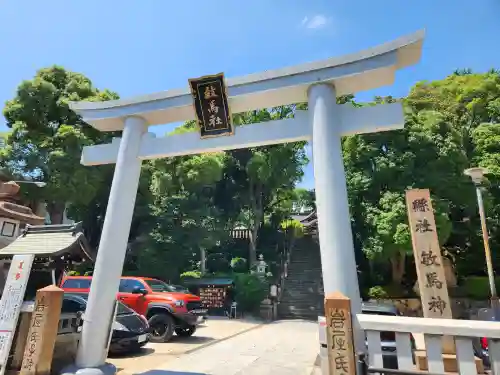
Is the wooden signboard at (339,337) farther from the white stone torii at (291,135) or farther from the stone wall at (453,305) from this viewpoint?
the stone wall at (453,305)

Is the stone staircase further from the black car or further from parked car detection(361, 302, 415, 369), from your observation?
the black car

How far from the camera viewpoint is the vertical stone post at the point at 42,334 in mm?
5715

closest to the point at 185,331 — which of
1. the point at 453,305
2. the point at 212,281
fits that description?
the point at 212,281

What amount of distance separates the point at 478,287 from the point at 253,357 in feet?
46.9

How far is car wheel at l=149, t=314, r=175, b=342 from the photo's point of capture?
10.5m

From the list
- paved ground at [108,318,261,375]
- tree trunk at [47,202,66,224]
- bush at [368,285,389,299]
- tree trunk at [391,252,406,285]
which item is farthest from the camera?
tree trunk at [391,252,406,285]

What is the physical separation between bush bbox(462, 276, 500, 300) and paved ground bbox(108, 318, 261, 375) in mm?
10900

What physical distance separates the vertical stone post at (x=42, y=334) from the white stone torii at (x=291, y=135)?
2.08 ft

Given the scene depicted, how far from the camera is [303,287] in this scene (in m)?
21.0

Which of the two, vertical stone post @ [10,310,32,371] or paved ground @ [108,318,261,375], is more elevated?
vertical stone post @ [10,310,32,371]

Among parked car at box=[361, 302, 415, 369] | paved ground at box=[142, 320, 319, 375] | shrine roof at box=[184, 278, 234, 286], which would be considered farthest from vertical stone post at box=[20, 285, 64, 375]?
shrine roof at box=[184, 278, 234, 286]

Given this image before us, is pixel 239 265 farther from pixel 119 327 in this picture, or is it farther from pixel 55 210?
pixel 119 327

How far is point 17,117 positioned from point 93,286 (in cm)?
1591

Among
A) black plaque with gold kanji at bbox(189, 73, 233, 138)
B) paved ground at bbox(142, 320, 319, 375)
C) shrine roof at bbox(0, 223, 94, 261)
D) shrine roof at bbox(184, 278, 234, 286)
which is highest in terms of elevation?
black plaque with gold kanji at bbox(189, 73, 233, 138)
